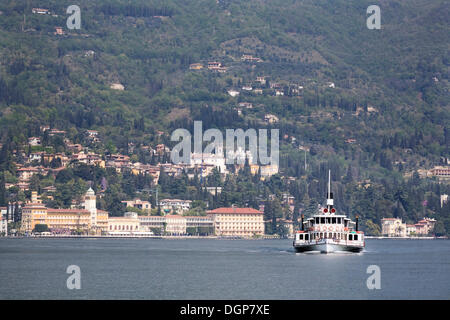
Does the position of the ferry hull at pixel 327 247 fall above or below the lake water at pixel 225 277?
above

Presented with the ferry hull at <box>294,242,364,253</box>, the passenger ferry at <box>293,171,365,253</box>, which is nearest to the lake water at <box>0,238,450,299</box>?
the ferry hull at <box>294,242,364,253</box>

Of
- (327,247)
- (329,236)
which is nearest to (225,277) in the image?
(327,247)

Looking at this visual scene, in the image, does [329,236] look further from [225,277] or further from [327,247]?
[225,277]

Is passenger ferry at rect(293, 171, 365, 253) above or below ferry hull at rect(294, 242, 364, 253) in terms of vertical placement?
above

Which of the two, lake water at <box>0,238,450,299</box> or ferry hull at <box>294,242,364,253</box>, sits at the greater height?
ferry hull at <box>294,242,364,253</box>

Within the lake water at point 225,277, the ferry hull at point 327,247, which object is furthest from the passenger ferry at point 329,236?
the lake water at point 225,277

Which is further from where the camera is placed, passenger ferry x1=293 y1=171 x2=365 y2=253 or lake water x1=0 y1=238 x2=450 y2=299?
passenger ferry x1=293 y1=171 x2=365 y2=253

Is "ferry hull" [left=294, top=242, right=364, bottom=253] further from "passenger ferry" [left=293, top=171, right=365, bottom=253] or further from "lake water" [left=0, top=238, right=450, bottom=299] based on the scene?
"lake water" [left=0, top=238, right=450, bottom=299]

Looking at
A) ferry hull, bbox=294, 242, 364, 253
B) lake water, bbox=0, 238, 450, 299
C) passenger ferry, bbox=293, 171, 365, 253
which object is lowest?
lake water, bbox=0, 238, 450, 299

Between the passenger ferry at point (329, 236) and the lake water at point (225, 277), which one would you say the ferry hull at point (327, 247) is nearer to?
the passenger ferry at point (329, 236)

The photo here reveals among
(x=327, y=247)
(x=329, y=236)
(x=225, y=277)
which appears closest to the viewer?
(x=225, y=277)
